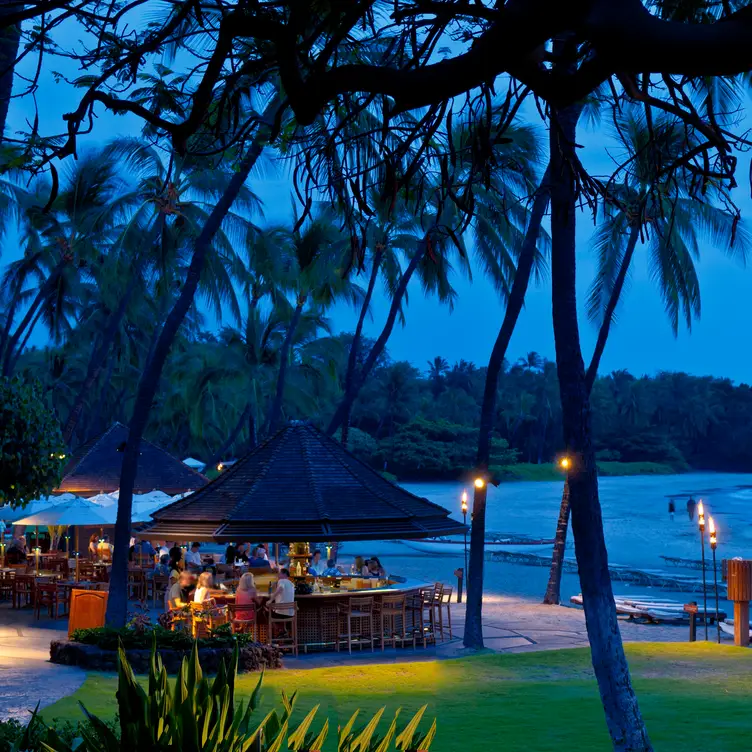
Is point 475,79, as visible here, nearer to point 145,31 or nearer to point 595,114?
point 145,31

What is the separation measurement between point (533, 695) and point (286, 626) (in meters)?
6.12

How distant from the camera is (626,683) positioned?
955 cm

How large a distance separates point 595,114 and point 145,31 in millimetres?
14957

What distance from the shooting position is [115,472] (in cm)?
2972

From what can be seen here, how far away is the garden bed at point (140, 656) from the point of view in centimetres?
1407

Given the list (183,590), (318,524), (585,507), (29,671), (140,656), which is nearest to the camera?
(585,507)

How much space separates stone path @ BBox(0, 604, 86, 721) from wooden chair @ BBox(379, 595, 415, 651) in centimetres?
569

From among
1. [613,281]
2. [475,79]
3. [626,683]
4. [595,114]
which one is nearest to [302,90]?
[475,79]

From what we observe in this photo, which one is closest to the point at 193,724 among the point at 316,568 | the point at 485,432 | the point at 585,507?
the point at 585,507

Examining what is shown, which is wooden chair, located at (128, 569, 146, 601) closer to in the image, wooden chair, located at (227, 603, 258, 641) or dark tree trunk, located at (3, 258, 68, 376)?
wooden chair, located at (227, 603, 258, 641)

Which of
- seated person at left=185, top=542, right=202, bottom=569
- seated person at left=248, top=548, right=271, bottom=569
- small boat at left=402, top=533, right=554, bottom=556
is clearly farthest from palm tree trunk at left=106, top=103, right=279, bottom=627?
small boat at left=402, top=533, right=554, bottom=556

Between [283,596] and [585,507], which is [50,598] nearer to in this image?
[283,596]

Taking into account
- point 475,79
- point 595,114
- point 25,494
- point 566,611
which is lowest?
point 566,611

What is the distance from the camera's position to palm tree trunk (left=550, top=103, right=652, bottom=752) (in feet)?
30.6
